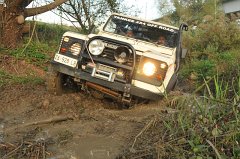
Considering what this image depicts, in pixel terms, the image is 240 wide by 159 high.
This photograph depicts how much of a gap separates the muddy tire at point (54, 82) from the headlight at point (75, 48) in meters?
0.46

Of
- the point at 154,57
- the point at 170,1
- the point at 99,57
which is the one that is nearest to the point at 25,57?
the point at 99,57

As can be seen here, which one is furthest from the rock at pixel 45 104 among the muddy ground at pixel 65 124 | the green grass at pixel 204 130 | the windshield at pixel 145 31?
the green grass at pixel 204 130

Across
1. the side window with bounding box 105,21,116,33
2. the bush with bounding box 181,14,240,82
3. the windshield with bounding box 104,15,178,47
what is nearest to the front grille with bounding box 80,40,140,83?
the windshield with bounding box 104,15,178,47

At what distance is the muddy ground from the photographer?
3.97 meters

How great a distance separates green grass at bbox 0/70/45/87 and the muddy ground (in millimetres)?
155

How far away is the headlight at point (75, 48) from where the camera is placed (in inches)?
228

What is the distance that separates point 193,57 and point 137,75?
7.91 m

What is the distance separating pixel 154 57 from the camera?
18.1 ft

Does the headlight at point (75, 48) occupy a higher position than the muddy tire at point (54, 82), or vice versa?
the headlight at point (75, 48)

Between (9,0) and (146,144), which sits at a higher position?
(9,0)

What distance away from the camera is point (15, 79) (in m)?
7.31

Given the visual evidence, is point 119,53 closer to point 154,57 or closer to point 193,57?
point 154,57

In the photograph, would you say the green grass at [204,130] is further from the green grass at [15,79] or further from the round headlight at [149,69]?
the green grass at [15,79]

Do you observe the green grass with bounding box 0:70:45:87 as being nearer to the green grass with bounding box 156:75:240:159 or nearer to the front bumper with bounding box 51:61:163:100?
the front bumper with bounding box 51:61:163:100
